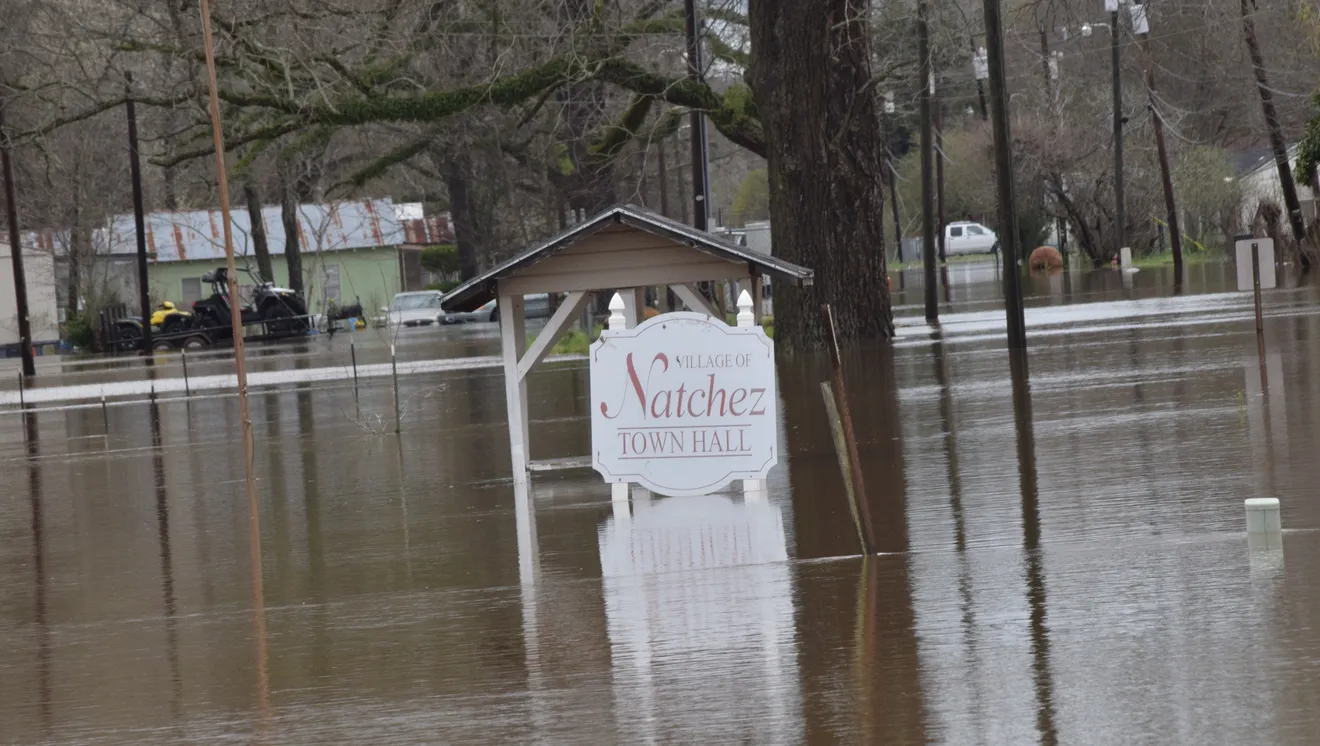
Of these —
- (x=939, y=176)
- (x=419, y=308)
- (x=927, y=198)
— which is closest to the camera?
(x=927, y=198)

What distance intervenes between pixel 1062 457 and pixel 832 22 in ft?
40.3

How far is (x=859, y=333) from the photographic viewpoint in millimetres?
24625

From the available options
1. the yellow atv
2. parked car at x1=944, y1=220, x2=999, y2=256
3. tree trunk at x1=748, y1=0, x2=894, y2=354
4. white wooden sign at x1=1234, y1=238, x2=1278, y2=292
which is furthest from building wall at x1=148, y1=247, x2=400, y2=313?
white wooden sign at x1=1234, y1=238, x2=1278, y2=292

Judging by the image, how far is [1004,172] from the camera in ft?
64.8

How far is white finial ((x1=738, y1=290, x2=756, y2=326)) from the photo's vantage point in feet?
35.9

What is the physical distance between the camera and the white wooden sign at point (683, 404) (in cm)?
1104

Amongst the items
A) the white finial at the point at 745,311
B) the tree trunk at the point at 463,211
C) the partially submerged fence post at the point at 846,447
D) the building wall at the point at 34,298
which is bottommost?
the partially submerged fence post at the point at 846,447

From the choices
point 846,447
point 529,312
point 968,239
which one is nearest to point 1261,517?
point 846,447

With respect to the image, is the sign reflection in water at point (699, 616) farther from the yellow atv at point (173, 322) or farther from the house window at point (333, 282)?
the house window at point (333, 282)

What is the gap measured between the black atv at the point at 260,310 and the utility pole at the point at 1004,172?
3661 centimetres

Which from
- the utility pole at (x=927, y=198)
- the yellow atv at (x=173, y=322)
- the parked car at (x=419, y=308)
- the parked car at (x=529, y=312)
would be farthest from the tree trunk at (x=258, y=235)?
the utility pole at (x=927, y=198)

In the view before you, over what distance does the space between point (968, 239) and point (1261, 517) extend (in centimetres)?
7808

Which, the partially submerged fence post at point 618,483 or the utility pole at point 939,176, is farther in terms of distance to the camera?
the utility pole at point 939,176

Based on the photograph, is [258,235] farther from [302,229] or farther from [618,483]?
[618,483]
